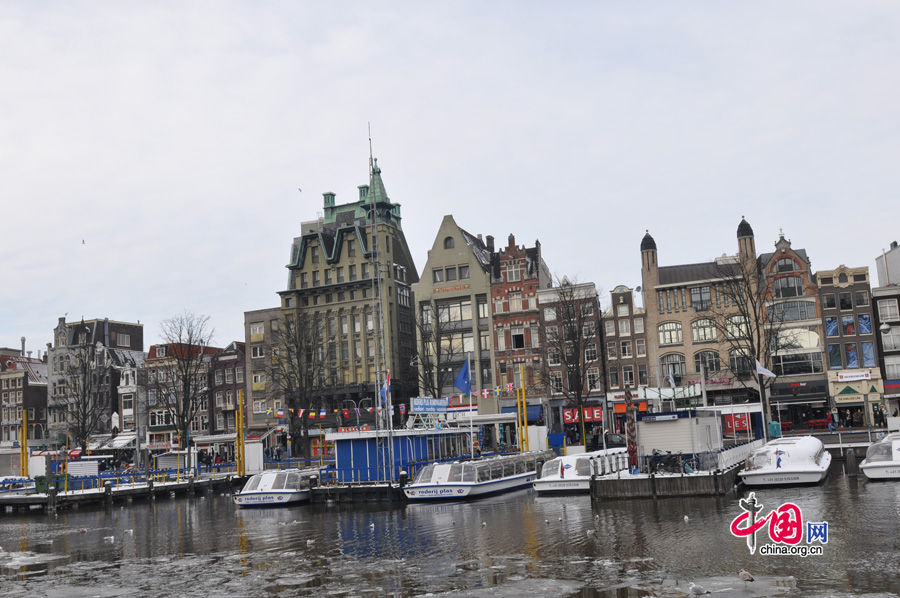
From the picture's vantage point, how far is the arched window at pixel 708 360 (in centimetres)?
8362

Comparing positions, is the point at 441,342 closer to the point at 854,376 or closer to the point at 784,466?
the point at 854,376

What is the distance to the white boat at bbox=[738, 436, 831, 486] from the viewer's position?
1614 inches

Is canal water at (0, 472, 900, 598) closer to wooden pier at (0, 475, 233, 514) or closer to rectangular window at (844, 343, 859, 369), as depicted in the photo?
wooden pier at (0, 475, 233, 514)

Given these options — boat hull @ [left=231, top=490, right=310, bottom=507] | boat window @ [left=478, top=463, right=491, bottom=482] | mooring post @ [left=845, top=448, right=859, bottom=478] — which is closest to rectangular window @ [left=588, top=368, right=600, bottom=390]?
mooring post @ [left=845, top=448, right=859, bottom=478]

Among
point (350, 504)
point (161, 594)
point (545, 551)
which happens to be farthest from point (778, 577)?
point (350, 504)

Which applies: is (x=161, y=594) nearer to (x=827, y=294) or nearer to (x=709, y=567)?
(x=709, y=567)

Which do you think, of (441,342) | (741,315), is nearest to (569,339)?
Answer: (741,315)

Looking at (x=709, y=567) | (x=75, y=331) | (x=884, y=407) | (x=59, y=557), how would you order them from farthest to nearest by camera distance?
(x=75, y=331), (x=884, y=407), (x=59, y=557), (x=709, y=567)

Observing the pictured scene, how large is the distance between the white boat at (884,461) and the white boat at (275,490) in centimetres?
2930

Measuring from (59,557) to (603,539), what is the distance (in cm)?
1967

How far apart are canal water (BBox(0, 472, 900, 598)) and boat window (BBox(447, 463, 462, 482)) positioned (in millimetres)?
2340

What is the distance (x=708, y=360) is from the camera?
8400cm

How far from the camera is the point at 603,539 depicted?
1145 inches
